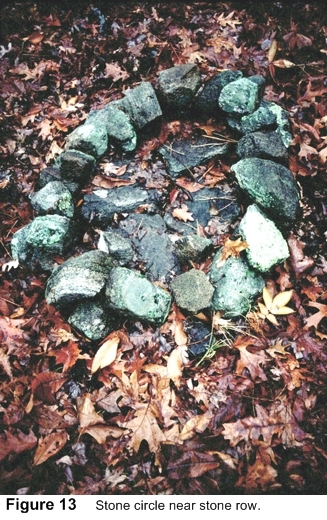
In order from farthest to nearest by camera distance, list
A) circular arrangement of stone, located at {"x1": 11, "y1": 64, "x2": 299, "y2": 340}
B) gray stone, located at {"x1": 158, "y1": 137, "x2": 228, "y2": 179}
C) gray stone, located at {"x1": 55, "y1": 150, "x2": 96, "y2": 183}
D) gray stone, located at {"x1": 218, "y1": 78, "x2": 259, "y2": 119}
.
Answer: gray stone, located at {"x1": 158, "y1": 137, "x2": 228, "y2": 179}, gray stone, located at {"x1": 218, "y1": 78, "x2": 259, "y2": 119}, gray stone, located at {"x1": 55, "y1": 150, "x2": 96, "y2": 183}, circular arrangement of stone, located at {"x1": 11, "y1": 64, "x2": 299, "y2": 340}

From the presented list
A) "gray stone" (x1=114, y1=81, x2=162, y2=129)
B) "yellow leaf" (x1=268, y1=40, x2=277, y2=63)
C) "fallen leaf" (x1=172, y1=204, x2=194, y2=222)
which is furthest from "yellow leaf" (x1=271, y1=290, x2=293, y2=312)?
"yellow leaf" (x1=268, y1=40, x2=277, y2=63)

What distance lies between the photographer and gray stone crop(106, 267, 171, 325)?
2438 mm

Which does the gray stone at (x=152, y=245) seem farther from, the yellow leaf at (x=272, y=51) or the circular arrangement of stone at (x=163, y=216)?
the yellow leaf at (x=272, y=51)

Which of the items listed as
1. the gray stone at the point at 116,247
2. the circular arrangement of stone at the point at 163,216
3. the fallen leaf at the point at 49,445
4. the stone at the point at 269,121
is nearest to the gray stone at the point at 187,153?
the circular arrangement of stone at the point at 163,216

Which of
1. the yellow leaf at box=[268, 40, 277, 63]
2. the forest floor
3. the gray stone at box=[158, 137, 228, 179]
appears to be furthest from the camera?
the yellow leaf at box=[268, 40, 277, 63]

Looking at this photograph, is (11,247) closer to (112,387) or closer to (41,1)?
(112,387)

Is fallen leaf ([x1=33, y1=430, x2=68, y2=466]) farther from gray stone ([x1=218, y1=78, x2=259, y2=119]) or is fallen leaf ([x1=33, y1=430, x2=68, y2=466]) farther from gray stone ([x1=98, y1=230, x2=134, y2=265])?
gray stone ([x1=218, y1=78, x2=259, y2=119])

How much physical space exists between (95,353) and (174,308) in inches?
25.2

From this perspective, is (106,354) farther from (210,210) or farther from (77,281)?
(210,210)

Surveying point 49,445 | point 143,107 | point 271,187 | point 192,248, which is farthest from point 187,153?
point 49,445

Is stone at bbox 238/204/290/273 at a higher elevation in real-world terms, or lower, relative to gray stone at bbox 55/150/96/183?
lower

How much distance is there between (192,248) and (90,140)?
4.90ft

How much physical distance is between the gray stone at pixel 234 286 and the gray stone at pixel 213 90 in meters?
1.74

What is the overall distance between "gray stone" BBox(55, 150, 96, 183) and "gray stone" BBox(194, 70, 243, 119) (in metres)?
1.23
